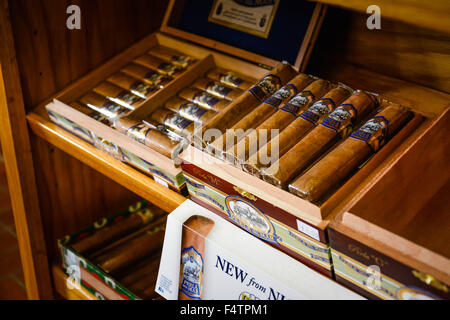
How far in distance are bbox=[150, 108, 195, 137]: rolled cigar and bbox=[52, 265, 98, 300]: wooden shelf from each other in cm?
74

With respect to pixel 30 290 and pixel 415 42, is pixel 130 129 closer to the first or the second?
pixel 415 42

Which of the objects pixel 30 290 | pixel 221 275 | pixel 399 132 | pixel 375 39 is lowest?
pixel 30 290

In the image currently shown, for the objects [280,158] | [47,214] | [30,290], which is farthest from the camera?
[30,290]

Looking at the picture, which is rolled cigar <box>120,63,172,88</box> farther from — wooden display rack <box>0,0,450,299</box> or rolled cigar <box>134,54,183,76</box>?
wooden display rack <box>0,0,450,299</box>

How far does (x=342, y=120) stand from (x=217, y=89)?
470mm

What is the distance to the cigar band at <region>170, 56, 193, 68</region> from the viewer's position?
146 cm

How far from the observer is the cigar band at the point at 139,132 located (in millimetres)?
1152

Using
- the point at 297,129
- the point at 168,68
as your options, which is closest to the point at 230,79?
the point at 168,68

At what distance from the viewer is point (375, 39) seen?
1.36 meters

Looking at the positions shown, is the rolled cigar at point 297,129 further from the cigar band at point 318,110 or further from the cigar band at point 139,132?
the cigar band at point 139,132

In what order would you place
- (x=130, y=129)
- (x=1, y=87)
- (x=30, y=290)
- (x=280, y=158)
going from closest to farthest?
1. (x=280, y=158)
2. (x=130, y=129)
3. (x=1, y=87)
4. (x=30, y=290)

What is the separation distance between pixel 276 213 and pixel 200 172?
19 cm

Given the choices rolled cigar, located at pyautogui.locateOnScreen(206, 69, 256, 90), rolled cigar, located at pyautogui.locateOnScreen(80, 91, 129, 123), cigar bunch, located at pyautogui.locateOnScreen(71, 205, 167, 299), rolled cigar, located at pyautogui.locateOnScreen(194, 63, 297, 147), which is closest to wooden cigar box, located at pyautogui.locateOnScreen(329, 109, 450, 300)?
rolled cigar, located at pyautogui.locateOnScreen(194, 63, 297, 147)

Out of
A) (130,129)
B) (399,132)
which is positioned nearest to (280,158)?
(399,132)
